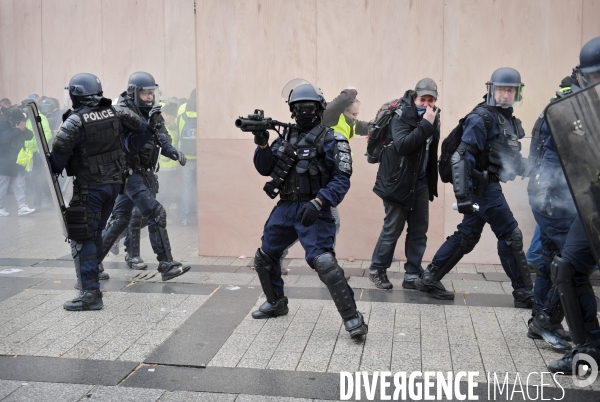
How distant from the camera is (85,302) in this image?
5938mm

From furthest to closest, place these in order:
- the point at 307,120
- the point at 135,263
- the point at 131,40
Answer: the point at 131,40
the point at 135,263
the point at 307,120

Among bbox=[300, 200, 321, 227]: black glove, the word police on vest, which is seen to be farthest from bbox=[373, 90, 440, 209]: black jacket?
the word police on vest

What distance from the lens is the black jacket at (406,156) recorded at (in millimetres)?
6226

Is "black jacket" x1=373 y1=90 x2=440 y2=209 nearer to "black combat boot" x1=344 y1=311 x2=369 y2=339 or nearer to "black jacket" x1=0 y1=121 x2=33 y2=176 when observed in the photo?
"black combat boot" x1=344 y1=311 x2=369 y2=339

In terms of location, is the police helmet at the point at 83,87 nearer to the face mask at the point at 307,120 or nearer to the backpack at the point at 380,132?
the face mask at the point at 307,120

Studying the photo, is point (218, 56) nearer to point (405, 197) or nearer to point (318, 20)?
point (318, 20)

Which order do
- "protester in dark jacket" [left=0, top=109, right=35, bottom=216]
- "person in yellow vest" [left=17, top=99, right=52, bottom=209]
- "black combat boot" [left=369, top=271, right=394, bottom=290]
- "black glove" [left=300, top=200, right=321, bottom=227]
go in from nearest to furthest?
"black glove" [left=300, top=200, right=321, bottom=227] → "black combat boot" [left=369, top=271, right=394, bottom=290] → "protester in dark jacket" [left=0, top=109, right=35, bottom=216] → "person in yellow vest" [left=17, top=99, right=52, bottom=209]

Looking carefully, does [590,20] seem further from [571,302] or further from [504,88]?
[571,302]

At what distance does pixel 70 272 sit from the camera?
7.54m

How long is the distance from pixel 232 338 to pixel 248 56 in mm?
3867

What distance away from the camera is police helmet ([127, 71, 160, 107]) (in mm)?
6945

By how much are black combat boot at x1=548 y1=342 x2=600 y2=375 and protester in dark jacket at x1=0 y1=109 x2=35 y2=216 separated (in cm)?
1037

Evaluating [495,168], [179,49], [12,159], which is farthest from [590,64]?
[12,159]

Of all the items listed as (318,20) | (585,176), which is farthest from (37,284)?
(585,176)
